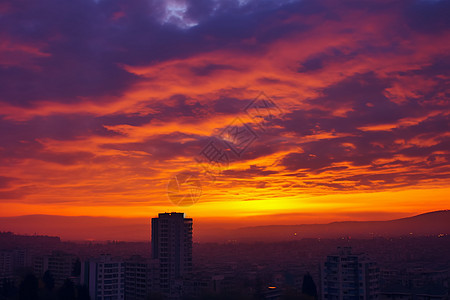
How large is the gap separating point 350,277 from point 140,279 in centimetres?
1642

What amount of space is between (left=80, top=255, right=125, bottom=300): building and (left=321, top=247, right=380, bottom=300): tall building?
13437 millimetres

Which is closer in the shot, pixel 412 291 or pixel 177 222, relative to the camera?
pixel 412 291

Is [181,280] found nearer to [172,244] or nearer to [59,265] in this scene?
[172,244]

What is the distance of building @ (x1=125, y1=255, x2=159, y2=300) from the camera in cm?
3526

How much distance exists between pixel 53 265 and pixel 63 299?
22.0m

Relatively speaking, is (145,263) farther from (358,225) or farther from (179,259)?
(358,225)

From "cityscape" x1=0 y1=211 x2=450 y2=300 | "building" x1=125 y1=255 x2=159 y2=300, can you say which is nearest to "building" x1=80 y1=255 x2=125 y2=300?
"cityscape" x1=0 y1=211 x2=450 y2=300

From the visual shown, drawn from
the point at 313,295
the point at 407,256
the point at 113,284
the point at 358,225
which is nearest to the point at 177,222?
the point at 113,284

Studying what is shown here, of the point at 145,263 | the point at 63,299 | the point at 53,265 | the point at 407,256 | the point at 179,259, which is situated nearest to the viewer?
the point at 63,299

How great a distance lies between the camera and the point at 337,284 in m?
27.3

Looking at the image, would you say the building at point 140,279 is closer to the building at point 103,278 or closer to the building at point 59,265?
the building at point 103,278

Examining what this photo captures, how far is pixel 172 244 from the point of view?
39.6 m

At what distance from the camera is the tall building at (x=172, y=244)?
38.4m

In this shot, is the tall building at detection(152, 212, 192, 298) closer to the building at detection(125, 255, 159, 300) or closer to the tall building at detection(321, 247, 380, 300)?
the building at detection(125, 255, 159, 300)
